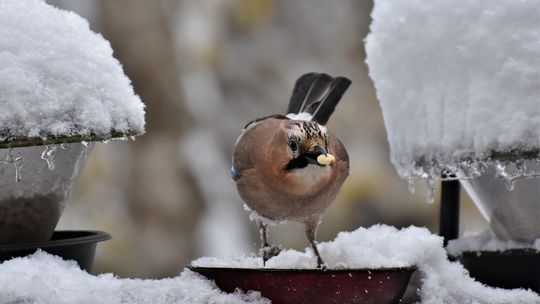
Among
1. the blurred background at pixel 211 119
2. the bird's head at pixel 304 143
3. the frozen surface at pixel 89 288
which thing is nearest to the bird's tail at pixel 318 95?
the bird's head at pixel 304 143

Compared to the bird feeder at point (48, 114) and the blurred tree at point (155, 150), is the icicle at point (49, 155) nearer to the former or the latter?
the bird feeder at point (48, 114)

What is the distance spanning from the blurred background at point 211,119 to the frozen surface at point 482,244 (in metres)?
2.58

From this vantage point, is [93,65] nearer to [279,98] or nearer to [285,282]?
[285,282]

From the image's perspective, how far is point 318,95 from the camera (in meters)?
2.32

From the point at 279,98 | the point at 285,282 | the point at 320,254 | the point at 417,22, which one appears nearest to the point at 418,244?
the point at 320,254

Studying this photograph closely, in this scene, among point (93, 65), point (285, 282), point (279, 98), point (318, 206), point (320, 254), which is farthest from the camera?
point (279, 98)

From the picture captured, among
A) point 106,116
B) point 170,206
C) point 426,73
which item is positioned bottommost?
point 170,206

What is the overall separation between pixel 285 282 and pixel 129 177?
340 cm

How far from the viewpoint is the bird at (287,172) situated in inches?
75.3

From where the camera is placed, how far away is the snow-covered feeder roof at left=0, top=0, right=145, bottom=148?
1561 mm

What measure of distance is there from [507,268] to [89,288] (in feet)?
3.10

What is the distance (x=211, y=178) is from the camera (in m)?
4.92

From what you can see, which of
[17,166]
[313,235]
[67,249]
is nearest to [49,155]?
[17,166]

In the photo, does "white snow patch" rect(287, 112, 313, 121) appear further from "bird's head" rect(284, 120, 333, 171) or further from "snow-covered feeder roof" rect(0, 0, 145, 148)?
"snow-covered feeder roof" rect(0, 0, 145, 148)
